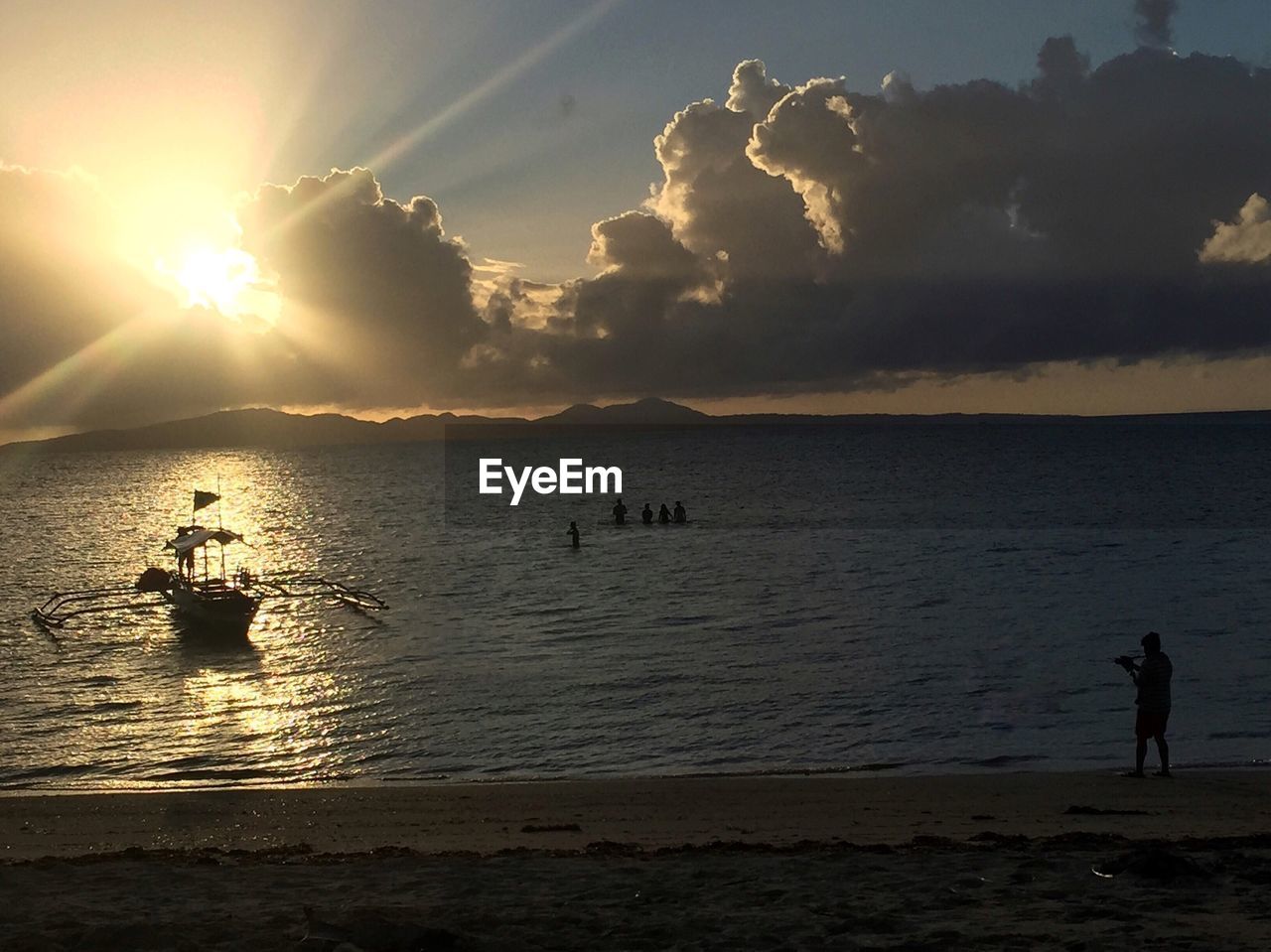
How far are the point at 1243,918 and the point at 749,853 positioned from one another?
553cm

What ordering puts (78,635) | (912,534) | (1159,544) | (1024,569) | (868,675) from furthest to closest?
(912,534) → (1159,544) → (1024,569) → (78,635) → (868,675)

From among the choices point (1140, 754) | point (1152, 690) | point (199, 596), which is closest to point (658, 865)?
point (1152, 690)

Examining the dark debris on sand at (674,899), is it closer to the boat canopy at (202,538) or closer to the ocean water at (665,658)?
the ocean water at (665,658)

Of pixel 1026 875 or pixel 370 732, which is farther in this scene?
pixel 370 732

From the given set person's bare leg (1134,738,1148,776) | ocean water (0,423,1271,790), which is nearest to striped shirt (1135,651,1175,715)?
person's bare leg (1134,738,1148,776)

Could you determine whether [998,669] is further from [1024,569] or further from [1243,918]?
[1024,569]

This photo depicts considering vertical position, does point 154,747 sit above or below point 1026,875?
below

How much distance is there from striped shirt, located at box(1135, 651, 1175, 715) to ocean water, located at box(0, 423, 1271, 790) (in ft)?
11.0

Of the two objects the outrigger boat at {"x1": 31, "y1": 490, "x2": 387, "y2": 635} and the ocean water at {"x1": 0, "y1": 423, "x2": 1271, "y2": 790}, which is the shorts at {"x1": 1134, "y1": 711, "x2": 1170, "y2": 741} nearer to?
the ocean water at {"x1": 0, "y1": 423, "x2": 1271, "y2": 790}

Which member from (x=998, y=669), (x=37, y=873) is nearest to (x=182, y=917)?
(x=37, y=873)

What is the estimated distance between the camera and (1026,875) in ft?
38.2

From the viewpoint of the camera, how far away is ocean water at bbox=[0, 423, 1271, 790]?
902 inches

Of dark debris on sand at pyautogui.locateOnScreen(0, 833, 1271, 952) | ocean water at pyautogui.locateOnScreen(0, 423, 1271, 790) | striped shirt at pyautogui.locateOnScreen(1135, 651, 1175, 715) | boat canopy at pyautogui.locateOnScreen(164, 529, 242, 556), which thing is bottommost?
ocean water at pyautogui.locateOnScreen(0, 423, 1271, 790)

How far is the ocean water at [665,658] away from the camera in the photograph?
22.9m
